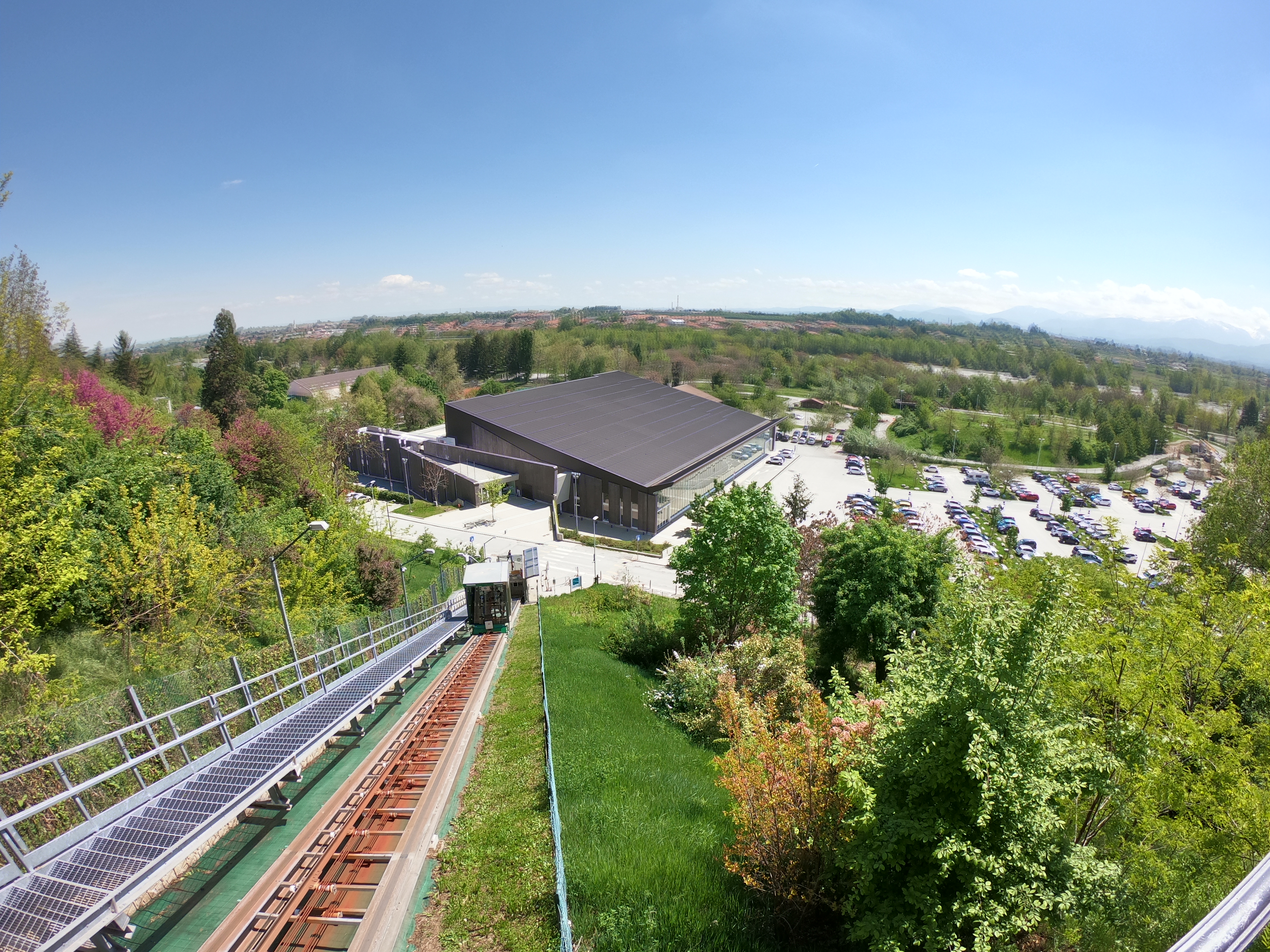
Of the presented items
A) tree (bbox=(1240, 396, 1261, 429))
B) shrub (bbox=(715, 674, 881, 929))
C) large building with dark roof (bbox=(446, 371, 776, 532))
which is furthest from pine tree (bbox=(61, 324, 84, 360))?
tree (bbox=(1240, 396, 1261, 429))

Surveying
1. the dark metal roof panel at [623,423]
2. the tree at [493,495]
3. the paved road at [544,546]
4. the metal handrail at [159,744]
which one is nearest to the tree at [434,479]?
the paved road at [544,546]

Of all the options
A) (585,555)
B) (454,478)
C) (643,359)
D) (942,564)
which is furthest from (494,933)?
(643,359)

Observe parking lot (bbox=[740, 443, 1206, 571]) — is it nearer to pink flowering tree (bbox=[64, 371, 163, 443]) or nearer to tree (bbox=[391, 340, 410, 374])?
pink flowering tree (bbox=[64, 371, 163, 443])

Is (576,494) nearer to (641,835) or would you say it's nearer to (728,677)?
(728,677)

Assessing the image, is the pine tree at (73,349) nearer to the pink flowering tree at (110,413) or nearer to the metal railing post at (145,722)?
the pink flowering tree at (110,413)

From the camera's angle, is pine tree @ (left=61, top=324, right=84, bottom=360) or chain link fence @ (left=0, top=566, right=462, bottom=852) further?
pine tree @ (left=61, top=324, right=84, bottom=360)

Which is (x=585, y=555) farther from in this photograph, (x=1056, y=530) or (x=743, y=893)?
(x=1056, y=530)
